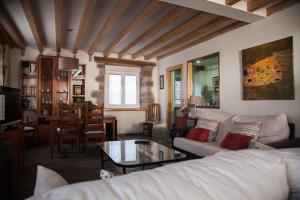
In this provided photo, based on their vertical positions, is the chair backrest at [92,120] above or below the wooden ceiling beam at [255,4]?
below

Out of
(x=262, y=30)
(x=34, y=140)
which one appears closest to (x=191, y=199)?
(x=262, y=30)

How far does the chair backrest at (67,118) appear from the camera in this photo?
12.9ft

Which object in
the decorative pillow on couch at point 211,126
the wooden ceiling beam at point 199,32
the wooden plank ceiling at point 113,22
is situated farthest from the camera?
the wooden ceiling beam at point 199,32

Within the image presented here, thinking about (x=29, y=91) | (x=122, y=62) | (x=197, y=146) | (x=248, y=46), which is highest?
(x=122, y=62)

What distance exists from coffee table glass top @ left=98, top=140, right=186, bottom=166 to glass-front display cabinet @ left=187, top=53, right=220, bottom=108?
217 centimetres

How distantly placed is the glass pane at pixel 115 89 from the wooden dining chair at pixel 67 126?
7.40ft

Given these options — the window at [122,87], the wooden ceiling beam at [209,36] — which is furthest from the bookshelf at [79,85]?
the wooden ceiling beam at [209,36]

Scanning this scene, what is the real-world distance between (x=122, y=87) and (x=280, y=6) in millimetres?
4588

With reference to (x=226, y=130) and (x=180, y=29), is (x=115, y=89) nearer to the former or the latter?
(x=180, y=29)

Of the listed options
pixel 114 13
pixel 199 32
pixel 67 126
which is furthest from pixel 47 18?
pixel 199 32

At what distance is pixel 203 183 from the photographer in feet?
1.80

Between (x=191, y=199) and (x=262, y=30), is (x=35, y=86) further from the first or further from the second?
(x=191, y=199)

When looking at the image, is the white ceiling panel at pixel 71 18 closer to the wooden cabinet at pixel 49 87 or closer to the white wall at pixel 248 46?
the wooden cabinet at pixel 49 87

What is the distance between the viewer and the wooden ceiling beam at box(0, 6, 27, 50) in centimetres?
345
